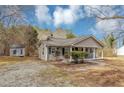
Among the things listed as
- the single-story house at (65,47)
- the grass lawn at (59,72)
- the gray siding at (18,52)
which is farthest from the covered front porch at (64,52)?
the gray siding at (18,52)

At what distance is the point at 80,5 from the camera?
5.58 meters

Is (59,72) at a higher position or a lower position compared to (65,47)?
lower

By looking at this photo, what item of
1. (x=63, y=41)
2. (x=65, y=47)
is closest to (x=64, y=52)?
(x=65, y=47)

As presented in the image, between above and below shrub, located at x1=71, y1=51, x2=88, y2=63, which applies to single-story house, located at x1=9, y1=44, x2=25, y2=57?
above

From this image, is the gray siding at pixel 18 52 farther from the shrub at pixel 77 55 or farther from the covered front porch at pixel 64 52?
the shrub at pixel 77 55

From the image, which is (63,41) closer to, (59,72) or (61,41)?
(61,41)

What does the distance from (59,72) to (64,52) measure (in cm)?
38

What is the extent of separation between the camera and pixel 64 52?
5.79 m

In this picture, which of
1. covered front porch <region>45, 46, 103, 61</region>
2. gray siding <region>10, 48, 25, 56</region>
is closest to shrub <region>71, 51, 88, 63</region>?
covered front porch <region>45, 46, 103, 61</region>

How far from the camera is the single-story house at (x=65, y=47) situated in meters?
5.79

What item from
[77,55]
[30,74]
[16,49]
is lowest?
[30,74]

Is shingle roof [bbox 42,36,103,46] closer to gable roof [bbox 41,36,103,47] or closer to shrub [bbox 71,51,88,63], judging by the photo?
gable roof [bbox 41,36,103,47]

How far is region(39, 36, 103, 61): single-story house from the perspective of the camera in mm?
5793
